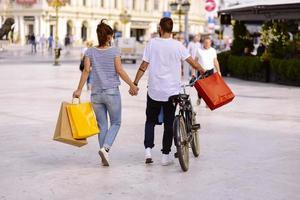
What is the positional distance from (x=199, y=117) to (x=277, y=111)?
1.97 m

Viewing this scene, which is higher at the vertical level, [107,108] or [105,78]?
[105,78]

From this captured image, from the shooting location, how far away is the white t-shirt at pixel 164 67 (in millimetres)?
7551

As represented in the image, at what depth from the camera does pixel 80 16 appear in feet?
311

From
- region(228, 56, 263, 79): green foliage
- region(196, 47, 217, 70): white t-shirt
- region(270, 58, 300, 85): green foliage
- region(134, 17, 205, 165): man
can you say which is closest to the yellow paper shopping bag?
region(134, 17, 205, 165): man

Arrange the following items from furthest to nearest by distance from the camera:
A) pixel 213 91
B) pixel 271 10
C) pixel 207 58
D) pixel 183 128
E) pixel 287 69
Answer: pixel 271 10 → pixel 287 69 → pixel 207 58 → pixel 213 91 → pixel 183 128

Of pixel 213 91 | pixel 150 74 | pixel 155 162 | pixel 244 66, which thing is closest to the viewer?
pixel 150 74

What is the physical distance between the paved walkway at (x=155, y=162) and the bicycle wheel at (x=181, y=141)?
13 centimetres

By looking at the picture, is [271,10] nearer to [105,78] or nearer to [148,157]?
[148,157]

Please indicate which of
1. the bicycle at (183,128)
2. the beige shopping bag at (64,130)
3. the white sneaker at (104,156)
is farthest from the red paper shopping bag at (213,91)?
the beige shopping bag at (64,130)

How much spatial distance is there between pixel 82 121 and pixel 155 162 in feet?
3.90

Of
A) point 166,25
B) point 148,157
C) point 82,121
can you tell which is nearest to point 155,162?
point 148,157

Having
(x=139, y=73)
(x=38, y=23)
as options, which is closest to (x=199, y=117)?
(x=139, y=73)

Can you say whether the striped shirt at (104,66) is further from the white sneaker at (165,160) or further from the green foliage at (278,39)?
the green foliage at (278,39)

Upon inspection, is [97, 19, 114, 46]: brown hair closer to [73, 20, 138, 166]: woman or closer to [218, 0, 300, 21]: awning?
[73, 20, 138, 166]: woman
